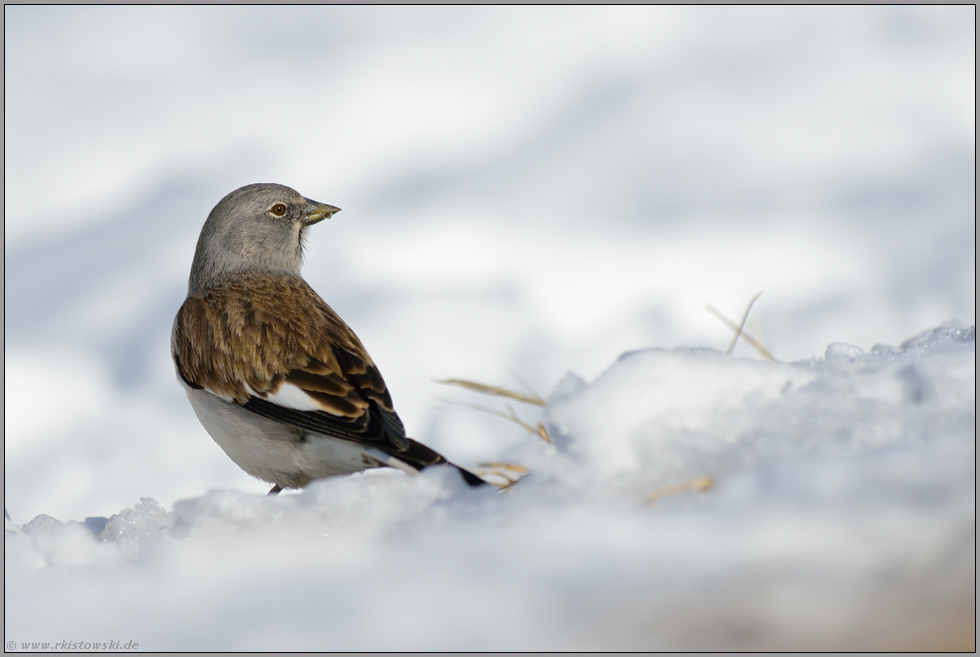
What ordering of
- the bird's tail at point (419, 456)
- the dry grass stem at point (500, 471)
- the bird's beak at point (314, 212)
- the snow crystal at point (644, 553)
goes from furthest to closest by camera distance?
1. the bird's beak at point (314, 212)
2. the dry grass stem at point (500, 471)
3. the bird's tail at point (419, 456)
4. the snow crystal at point (644, 553)

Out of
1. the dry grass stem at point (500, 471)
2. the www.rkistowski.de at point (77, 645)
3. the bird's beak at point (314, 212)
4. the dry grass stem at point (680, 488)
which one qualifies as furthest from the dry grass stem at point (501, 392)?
the www.rkistowski.de at point (77, 645)

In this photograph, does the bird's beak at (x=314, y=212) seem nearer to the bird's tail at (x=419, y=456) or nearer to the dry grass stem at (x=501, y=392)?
the dry grass stem at (x=501, y=392)

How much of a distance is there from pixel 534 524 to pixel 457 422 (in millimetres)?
4754

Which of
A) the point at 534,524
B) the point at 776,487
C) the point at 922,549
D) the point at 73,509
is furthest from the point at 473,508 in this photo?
the point at 73,509

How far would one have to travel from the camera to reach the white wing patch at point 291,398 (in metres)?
2.81

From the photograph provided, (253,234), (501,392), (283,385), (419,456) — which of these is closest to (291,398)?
(283,385)

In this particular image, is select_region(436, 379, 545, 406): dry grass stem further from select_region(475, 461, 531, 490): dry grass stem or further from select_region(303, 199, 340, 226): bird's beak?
select_region(303, 199, 340, 226): bird's beak

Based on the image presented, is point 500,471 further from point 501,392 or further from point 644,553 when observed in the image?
point 644,553

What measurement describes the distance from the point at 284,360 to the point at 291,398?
21cm

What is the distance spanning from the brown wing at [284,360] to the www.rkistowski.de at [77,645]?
126 cm

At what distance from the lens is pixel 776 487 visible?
4.57 feet

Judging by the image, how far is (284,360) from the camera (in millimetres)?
3002

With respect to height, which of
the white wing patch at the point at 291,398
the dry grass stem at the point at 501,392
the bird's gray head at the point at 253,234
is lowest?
the white wing patch at the point at 291,398

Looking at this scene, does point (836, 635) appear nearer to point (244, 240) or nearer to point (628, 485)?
point (628, 485)
